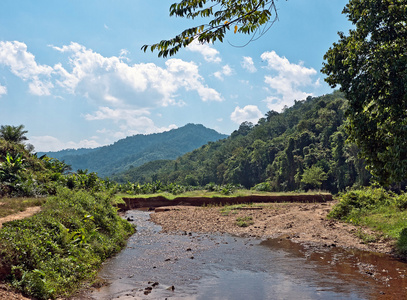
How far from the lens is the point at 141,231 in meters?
19.1

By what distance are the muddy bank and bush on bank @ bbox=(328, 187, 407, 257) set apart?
1379 centimetres

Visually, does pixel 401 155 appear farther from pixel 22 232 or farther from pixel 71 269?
pixel 22 232

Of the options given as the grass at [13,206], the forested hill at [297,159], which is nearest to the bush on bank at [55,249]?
the grass at [13,206]

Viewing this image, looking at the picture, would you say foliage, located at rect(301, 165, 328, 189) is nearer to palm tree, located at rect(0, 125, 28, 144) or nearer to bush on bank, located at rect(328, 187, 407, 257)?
bush on bank, located at rect(328, 187, 407, 257)

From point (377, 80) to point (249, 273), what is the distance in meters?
8.59

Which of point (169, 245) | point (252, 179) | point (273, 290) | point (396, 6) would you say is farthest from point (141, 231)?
point (252, 179)

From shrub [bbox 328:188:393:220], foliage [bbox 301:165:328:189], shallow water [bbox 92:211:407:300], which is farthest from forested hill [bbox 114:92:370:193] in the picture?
shallow water [bbox 92:211:407:300]

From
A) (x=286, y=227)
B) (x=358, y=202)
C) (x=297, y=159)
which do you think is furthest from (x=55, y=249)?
(x=297, y=159)

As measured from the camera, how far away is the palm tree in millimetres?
28078

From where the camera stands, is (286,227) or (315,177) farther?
(315,177)

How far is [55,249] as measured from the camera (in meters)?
9.15

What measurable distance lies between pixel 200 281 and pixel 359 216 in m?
11.4

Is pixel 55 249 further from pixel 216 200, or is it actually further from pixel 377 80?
pixel 216 200

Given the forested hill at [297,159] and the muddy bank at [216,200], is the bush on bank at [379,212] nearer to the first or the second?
the muddy bank at [216,200]
